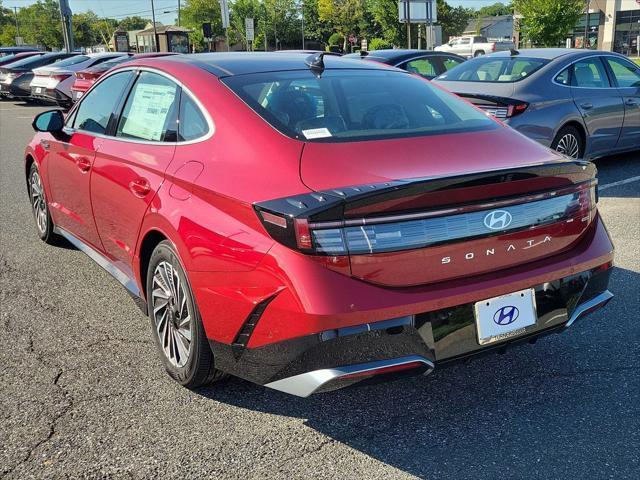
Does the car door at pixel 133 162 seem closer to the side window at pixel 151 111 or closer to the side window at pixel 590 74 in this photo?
the side window at pixel 151 111

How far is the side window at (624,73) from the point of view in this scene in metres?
8.45

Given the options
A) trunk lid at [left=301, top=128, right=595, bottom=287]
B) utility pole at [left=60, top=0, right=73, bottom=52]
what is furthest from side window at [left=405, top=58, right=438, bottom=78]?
utility pole at [left=60, top=0, right=73, bottom=52]

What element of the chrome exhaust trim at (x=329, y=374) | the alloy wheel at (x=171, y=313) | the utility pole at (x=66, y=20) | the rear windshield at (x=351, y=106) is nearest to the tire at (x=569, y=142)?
the rear windshield at (x=351, y=106)

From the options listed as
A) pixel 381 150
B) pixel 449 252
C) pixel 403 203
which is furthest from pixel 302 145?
pixel 449 252

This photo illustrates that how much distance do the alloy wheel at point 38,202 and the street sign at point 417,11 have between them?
17223 mm

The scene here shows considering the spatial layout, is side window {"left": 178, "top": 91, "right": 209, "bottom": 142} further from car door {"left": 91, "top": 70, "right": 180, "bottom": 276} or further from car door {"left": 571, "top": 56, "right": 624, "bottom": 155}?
car door {"left": 571, "top": 56, "right": 624, "bottom": 155}

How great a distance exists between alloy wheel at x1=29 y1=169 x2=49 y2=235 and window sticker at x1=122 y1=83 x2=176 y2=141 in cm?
199

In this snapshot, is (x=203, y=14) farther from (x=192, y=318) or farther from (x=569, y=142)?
(x=192, y=318)

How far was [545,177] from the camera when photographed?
279 cm

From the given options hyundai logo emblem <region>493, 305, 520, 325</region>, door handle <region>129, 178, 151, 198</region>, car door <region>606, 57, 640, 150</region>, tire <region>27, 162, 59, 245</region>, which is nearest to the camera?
hyundai logo emblem <region>493, 305, 520, 325</region>

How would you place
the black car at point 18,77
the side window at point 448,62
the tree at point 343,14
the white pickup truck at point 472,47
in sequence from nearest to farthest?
the side window at point 448,62 → the black car at point 18,77 → the white pickup truck at point 472,47 → the tree at point 343,14

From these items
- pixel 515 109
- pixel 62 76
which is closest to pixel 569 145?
pixel 515 109

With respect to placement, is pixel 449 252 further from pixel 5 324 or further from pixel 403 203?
pixel 5 324

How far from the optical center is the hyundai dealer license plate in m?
2.66
